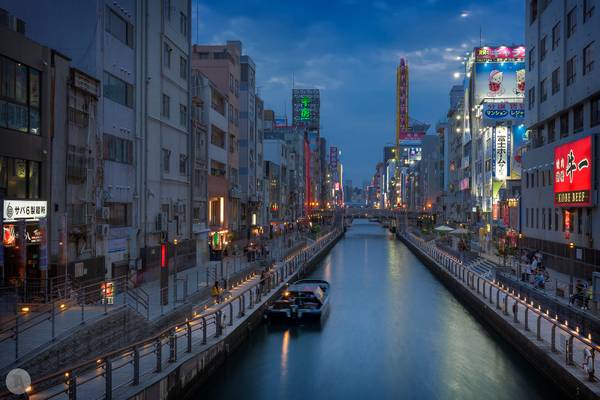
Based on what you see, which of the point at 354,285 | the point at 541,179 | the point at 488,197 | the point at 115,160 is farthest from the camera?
the point at 488,197

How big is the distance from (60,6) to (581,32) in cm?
3157

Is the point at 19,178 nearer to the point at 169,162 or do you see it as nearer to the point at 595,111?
the point at 169,162

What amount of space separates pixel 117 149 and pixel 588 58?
29572mm

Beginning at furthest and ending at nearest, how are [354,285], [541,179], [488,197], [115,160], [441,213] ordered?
[441,213] < [488,197] < [354,285] < [541,179] < [115,160]

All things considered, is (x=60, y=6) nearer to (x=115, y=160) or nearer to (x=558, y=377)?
(x=115, y=160)

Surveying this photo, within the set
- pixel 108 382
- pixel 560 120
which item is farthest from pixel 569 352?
pixel 560 120

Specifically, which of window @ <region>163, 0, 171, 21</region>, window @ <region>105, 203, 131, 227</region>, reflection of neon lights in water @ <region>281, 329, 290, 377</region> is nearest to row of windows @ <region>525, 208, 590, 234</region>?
reflection of neon lights in water @ <region>281, 329, 290, 377</region>

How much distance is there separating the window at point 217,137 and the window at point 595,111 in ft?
103

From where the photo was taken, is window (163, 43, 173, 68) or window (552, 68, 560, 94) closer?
window (163, 43, 173, 68)

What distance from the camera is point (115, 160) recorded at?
3212cm

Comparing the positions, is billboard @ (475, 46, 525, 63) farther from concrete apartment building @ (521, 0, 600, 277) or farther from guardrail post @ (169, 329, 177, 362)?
guardrail post @ (169, 329, 177, 362)

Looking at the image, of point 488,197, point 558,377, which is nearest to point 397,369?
point 558,377

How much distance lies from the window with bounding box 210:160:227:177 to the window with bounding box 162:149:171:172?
13413 mm

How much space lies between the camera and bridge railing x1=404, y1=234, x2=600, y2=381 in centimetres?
1845
